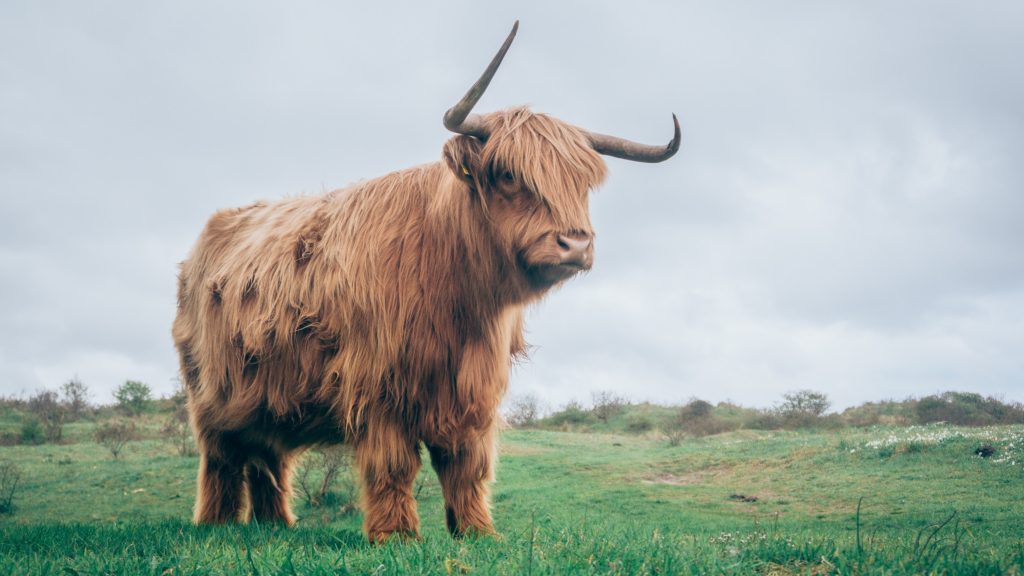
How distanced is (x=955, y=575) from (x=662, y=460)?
1816 cm

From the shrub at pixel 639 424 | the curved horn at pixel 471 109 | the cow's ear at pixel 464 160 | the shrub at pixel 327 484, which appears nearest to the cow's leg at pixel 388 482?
the cow's ear at pixel 464 160

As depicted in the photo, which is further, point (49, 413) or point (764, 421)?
point (764, 421)

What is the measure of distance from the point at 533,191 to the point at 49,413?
107ft

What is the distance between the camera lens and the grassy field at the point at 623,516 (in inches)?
100

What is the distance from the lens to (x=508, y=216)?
3930 mm

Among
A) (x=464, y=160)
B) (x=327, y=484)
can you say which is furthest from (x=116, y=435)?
(x=464, y=160)

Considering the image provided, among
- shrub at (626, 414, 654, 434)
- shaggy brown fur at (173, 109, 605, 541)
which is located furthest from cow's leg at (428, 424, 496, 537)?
shrub at (626, 414, 654, 434)

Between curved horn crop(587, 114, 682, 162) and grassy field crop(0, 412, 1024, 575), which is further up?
curved horn crop(587, 114, 682, 162)

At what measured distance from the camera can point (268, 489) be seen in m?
5.90

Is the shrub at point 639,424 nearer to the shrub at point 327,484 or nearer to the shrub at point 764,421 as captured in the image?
the shrub at point 764,421

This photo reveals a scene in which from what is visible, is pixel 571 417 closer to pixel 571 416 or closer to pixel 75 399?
pixel 571 416

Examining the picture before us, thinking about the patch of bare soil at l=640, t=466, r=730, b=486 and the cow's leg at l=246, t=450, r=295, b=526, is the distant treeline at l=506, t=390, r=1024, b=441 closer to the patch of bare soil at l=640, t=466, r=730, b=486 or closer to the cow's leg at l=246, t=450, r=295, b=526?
the patch of bare soil at l=640, t=466, r=730, b=486

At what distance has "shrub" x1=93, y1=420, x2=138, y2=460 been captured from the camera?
20.3 metres

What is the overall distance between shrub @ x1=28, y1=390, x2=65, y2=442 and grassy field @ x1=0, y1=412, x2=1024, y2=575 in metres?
1.00
